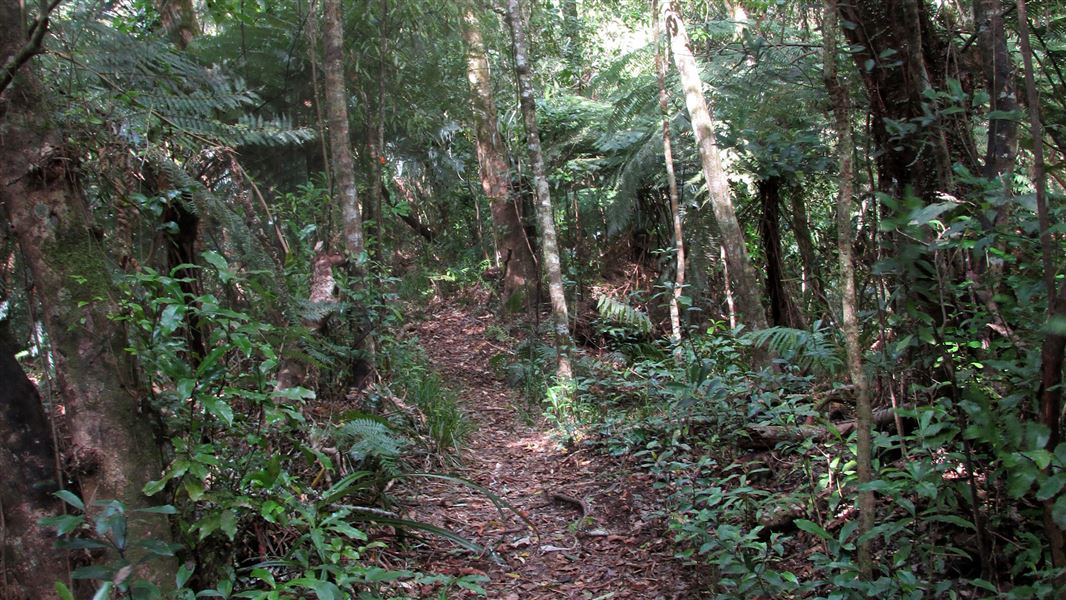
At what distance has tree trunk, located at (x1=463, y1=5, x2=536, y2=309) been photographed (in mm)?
10250

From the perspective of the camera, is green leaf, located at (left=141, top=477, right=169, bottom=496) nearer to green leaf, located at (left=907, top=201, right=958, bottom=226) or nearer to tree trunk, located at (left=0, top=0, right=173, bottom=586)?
tree trunk, located at (left=0, top=0, right=173, bottom=586)

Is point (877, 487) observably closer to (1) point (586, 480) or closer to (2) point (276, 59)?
(1) point (586, 480)

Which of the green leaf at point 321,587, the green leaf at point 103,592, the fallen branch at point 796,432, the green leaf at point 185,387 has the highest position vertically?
the green leaf at point 185,387

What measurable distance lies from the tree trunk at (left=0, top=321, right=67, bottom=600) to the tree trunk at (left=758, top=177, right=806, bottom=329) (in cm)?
700

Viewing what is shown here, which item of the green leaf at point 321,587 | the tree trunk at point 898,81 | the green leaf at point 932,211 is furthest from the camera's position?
the tree trunk at point 898,81

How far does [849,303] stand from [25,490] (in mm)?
3326

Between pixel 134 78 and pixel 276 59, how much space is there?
15.1ft

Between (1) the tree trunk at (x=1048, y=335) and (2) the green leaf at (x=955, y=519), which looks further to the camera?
(2) the green leaf at (x=955, y=519)

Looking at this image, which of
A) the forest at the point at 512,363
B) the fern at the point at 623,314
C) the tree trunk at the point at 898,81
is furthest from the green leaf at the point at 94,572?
the fern at the point at 623,314

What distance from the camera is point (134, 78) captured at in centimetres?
354

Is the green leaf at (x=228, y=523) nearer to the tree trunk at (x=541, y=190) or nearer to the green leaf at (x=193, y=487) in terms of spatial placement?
the green leaf at (x=193, y=487)

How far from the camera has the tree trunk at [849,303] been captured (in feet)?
9.65

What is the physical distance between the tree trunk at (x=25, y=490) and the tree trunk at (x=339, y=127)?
365cm

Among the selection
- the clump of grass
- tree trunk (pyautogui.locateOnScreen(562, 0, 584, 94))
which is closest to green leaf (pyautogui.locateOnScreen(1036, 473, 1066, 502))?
the clump of grass
